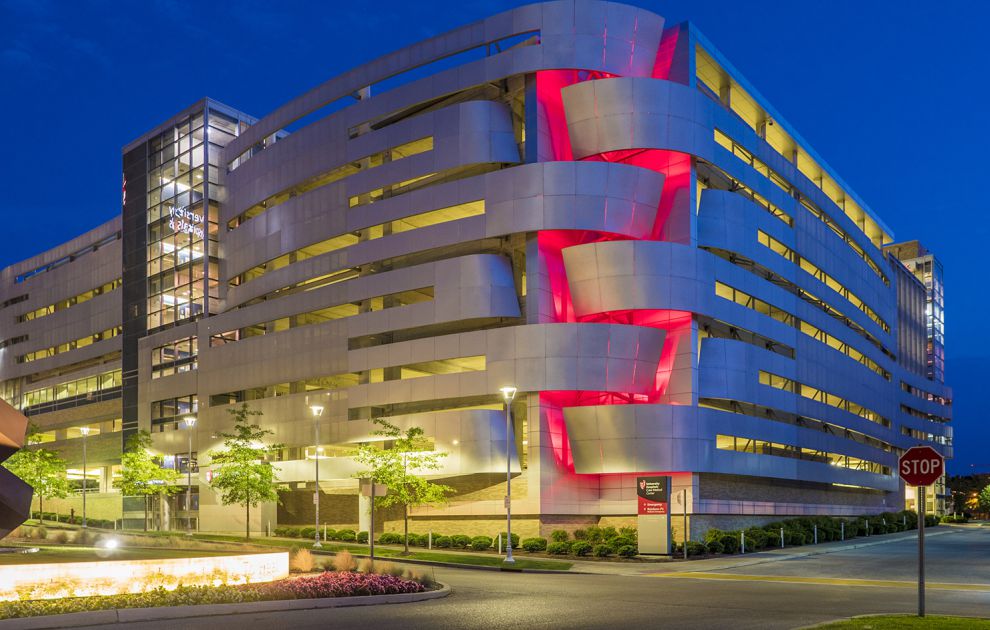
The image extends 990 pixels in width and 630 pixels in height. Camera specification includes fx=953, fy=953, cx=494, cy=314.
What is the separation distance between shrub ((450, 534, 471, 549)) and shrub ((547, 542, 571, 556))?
5705 mm

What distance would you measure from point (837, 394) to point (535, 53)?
131 feet

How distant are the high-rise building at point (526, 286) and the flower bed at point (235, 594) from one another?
76.9ft

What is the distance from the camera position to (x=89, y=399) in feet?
304

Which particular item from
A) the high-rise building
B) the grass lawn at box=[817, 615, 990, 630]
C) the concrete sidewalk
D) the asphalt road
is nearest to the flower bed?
the asphalt road

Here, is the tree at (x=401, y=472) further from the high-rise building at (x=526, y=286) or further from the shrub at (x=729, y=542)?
the shrub at (x=729, y=542)

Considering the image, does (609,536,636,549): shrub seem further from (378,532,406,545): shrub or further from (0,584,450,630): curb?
(0,584,450,630): curb

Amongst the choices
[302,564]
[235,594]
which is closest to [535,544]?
[302,564]

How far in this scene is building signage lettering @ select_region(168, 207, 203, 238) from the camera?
77.8 metres

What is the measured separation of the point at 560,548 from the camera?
150 ft

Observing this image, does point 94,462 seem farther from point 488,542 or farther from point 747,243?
point 747,243

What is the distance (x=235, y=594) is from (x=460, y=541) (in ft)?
97.6

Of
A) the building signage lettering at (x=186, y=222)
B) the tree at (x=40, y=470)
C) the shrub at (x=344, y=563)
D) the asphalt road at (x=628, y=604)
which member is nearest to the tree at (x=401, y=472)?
the asphalt road at (x=628, y=604)

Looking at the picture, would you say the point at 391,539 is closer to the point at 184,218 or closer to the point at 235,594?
the point at 235,594

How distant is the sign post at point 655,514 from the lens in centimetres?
4291
